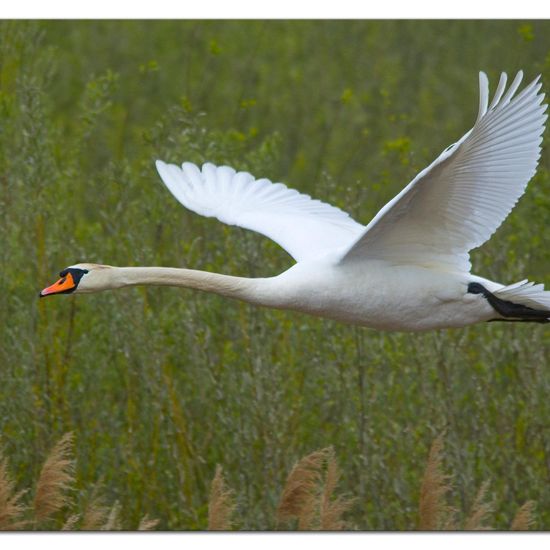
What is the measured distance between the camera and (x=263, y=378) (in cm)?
476

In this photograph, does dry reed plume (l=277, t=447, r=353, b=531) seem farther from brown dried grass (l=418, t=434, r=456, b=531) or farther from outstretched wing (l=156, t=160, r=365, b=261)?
outstretched wing (l=156, t=160, r=365, b=261)

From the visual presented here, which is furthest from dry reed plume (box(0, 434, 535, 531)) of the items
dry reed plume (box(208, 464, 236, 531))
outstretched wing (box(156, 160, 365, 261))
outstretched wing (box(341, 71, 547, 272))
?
outstretched wing (box(156, 160, 365, 261))

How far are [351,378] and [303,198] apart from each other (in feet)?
1.90

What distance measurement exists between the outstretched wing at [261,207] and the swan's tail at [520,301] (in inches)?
21.9

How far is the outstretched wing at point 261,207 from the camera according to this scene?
4383 mm

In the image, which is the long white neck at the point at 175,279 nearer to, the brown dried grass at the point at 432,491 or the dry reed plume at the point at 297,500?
the dry reed plume at the point at 297,500

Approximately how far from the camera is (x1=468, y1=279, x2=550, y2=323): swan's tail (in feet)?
12.6

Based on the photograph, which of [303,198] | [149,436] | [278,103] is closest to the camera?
[303,198]

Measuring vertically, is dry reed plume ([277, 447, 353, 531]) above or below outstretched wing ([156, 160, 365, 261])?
below

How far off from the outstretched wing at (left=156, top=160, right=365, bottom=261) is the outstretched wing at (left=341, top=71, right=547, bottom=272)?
0.40 metres

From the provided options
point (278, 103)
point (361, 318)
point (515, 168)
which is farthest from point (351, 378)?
point (278, 103)

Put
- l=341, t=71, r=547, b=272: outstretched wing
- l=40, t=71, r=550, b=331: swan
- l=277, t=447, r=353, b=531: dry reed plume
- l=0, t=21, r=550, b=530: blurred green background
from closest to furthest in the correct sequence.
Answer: l=341, t=71, r=547, b=272: outstretched wing
l=40, t=71, r=550, b=331: swan
l=277, t=447, r=353, b=531: dry reed plume
l=0, t=21, r=550, b=530: blurred green background
